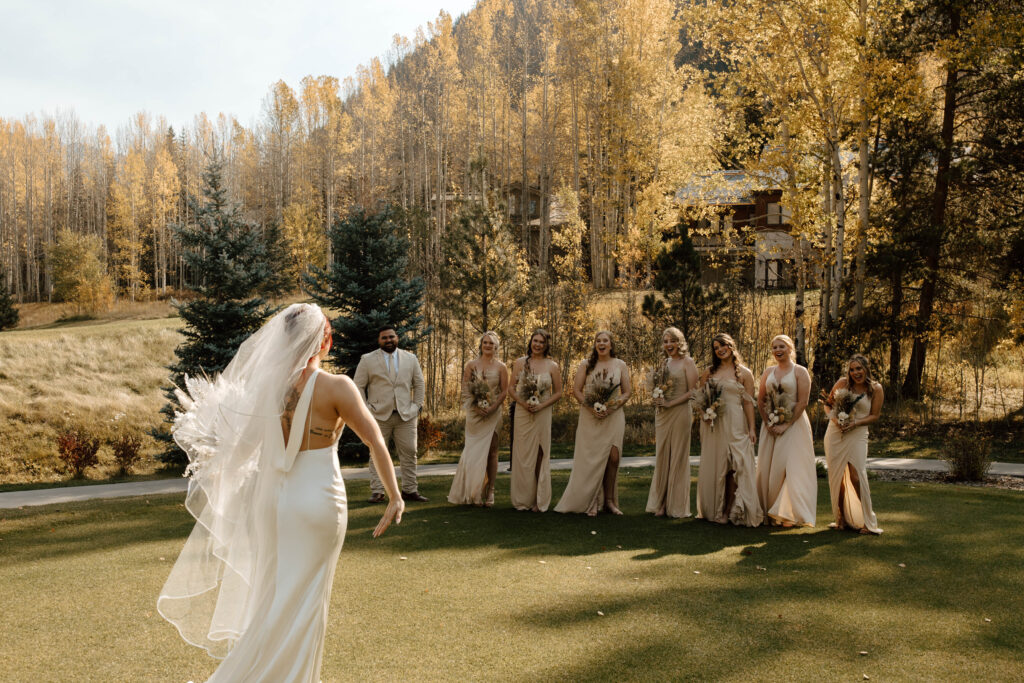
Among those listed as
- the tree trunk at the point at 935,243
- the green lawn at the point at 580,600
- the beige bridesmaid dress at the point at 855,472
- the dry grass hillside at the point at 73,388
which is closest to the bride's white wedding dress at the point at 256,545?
the green lawn at the point at 580,600

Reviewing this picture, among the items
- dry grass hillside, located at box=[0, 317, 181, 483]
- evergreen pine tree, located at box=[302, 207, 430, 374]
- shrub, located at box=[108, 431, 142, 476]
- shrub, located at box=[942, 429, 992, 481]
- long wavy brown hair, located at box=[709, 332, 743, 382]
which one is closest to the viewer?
long wavy brown hair, located at box=[709, 332, 743, 382]

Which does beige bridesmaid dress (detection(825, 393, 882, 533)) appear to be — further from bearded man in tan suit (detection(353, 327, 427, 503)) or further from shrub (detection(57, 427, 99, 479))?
shrub (detection(57, 427, 99, 479))

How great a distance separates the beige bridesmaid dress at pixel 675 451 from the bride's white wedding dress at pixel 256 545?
6039mm

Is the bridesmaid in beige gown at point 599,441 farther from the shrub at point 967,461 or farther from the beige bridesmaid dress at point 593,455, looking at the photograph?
the shrub at point 967,461

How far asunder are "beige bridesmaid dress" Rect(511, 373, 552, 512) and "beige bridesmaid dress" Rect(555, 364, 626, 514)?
0.37 m

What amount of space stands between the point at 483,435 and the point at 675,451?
2470mm

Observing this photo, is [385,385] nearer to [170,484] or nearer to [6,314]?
[170,484]

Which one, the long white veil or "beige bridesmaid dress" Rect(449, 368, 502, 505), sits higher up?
the long white veil

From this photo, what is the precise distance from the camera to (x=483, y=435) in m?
10.0

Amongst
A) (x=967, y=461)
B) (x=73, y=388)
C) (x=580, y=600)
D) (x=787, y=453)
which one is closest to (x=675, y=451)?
(x=787, y=453)

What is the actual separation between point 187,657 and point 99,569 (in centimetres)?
264

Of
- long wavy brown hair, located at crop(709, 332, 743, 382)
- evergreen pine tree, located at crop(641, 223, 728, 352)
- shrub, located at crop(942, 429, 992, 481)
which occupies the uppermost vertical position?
evergreen pine tree, located at crop(641, 223, 728, 352)

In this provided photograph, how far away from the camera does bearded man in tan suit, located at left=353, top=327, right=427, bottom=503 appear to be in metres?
10.0

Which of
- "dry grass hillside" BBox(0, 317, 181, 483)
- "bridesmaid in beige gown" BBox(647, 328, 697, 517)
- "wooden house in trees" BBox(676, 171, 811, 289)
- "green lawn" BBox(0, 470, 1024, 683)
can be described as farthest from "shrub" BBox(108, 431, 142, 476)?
"wooden house in trees" BBox(676, 171, 811, 289)
